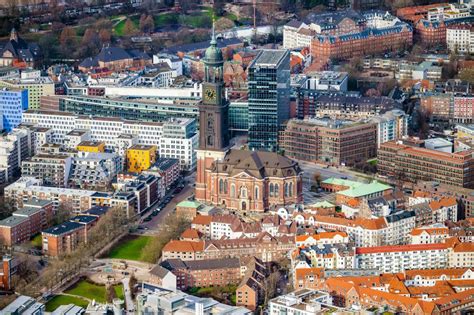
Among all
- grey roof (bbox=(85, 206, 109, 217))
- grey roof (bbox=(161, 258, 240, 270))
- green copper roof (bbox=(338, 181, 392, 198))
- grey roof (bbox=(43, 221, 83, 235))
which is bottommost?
grey roof (bbox=(161, 258, 240, 270))

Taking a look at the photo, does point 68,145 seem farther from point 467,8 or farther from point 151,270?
point 467,8

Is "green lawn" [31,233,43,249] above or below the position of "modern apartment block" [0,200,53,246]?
below

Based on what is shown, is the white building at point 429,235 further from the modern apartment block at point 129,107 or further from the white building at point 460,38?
the white building at point 460,38

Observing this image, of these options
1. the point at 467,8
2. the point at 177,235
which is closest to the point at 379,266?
the point at 177,235

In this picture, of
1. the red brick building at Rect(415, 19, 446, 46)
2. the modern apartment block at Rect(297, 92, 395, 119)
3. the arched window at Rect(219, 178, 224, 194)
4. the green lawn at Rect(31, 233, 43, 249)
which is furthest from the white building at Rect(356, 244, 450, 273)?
→ the red brick building at Rect(415, 19, 446, 46)

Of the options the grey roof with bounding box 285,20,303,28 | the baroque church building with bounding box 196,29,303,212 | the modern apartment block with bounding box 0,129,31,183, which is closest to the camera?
the baroque church building with bounding box 196,29,303,212

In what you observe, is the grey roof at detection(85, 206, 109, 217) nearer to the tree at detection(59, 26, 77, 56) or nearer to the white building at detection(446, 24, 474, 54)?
the tree at detection(59, 26, 77, 56)

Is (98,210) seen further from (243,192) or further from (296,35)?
(296,35)
